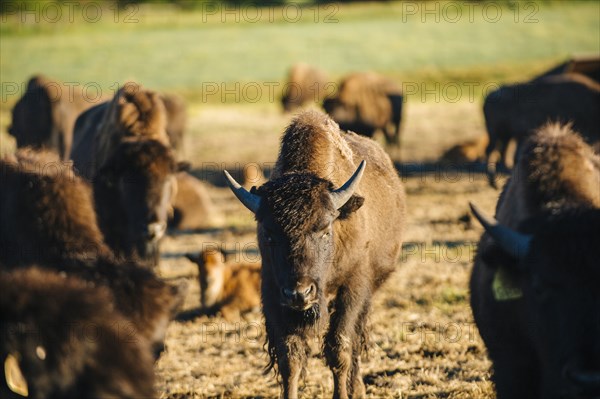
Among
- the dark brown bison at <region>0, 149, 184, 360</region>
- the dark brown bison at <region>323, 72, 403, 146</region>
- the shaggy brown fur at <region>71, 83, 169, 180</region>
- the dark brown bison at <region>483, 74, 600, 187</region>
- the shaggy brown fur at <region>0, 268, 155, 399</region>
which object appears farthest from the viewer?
the dark brown bison at <region>323, 72, 403, 146</region>

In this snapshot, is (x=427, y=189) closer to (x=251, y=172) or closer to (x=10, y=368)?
(x=251, y=172)

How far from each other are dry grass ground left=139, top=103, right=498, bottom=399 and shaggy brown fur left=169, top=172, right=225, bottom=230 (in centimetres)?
35

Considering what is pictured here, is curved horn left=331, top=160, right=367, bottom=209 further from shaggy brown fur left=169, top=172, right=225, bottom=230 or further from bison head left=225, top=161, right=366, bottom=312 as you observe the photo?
shaggy brown fur left=169, top=172, right=225, bottom=230

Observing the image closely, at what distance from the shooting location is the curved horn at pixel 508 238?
4598 millimetres

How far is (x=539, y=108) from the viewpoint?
16594 mm

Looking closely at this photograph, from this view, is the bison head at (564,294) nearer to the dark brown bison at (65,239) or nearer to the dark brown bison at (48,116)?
the dark brown bison at (65,239)

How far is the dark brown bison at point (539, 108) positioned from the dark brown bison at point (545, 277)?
1077cm

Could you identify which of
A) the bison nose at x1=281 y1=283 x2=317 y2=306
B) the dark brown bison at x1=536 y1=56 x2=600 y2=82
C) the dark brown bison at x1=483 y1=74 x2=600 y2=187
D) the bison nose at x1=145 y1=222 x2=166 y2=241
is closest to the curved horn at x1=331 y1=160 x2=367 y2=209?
the bison nose at x1=281 y1=283 x2=317 y2=306

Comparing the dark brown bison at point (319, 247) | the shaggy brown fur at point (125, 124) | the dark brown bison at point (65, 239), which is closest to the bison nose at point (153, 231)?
the shaggy brown fur at point (125, 124)

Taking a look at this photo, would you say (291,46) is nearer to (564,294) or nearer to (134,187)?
(134,187)

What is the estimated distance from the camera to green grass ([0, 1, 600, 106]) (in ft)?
153

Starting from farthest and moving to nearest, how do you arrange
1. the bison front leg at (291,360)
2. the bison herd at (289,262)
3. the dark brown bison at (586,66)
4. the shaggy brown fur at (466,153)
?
the shaggy brown fur at (466,153), the dark brown bison at (586,66), the bison front leg at (291,360), the bison herd at (289,262)

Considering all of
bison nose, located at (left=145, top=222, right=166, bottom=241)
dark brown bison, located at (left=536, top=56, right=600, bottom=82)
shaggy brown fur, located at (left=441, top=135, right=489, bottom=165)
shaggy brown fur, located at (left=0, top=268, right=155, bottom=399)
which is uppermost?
dark brown bison, located at (left=536, top=56, right=600, bottom=82)

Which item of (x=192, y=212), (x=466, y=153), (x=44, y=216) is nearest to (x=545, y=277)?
(x=44, y=216)
